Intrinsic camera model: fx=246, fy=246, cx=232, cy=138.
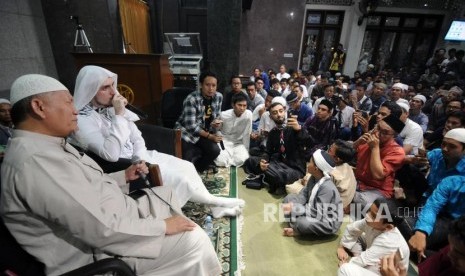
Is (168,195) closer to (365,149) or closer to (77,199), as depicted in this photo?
(77,199)

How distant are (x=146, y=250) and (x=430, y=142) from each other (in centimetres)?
396

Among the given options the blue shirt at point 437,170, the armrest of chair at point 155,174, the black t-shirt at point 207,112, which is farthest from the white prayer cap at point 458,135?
the black t-shirt at point 207,112

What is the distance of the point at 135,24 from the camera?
7309 mm

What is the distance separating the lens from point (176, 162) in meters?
2.41

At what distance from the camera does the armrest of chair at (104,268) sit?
105 centimetres

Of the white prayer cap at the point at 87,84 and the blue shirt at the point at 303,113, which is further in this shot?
the blue shirt at the point at 303,113

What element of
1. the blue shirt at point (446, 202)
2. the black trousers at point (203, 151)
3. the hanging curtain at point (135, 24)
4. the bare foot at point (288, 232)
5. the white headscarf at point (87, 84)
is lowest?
the bare foot at point (288, 232)

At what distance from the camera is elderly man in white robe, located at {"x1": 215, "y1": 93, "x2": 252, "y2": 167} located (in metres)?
3.71

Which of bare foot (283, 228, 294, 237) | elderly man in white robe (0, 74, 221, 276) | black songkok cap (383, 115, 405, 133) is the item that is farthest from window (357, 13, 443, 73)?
elderly man in white robe (0, 74, 221, 276)

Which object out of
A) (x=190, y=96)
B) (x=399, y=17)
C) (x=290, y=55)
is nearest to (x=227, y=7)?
(x=190, y=96)

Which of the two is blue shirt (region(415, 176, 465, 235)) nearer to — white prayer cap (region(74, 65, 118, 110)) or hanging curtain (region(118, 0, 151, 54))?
white prayer cap (region(74, 65, 118, 110))

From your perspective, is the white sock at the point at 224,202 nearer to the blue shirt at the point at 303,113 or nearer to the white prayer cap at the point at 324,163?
the white prayer cap at the point at 324,163

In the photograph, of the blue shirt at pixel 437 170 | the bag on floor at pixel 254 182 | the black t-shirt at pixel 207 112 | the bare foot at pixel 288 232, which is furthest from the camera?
the black t-shirt at pixel 207 112

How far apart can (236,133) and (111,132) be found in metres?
2.27
